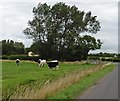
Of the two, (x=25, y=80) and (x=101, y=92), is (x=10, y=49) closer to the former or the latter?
(x=25, y=80)

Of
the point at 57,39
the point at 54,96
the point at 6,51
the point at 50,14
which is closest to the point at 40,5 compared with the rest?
the point at 50,14

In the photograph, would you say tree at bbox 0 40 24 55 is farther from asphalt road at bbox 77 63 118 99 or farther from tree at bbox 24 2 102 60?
asphalt road at bbox 77 63 118 99

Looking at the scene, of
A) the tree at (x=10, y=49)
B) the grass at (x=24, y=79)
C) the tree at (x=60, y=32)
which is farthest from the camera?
the tree at (x=10, y=49)

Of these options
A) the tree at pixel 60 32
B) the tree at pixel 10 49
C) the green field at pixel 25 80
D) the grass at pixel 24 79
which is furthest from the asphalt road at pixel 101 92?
the tree at pixel 10 49

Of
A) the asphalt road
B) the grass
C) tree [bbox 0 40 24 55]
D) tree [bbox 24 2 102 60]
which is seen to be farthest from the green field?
tree [bbox 0 40 24 55]

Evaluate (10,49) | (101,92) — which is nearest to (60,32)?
(10,49)

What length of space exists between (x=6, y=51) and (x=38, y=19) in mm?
42145

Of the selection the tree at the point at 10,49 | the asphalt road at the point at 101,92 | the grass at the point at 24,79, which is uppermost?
the tree at the point at 10,49

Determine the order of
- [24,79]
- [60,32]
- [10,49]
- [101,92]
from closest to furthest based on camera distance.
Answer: [101,92] → [24,79] → [60,32] → [10,49]

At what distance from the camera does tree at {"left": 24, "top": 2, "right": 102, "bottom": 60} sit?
285 ft

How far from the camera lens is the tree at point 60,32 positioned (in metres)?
86.8

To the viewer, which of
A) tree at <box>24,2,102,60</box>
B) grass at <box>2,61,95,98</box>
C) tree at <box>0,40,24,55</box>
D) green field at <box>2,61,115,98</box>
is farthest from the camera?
tree at <box>0,40,24,55</box>

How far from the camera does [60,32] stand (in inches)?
3474

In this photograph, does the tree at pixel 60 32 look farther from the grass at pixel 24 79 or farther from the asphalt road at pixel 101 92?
the asphalt road at pixel 101 92
